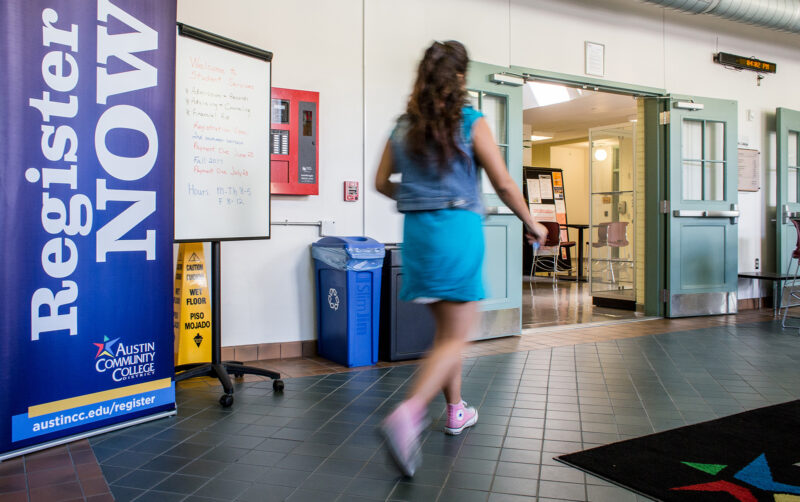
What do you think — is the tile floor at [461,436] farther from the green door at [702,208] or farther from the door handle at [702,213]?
the door handle at [702,213]

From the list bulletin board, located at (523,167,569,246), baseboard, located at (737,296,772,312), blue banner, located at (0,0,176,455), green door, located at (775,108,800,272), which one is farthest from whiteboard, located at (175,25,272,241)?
bulletin board, located at (523,167,569,246)

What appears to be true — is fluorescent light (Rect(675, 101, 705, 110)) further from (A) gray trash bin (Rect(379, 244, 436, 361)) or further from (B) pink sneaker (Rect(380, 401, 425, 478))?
(B) pink sneaker (Rect(380, 401, 425, 478))

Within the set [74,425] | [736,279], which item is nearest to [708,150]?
[736,279]

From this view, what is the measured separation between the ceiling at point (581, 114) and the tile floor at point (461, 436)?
5549 millimetres

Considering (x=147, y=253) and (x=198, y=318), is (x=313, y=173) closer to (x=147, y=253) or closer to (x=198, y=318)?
(x=198, y=318)

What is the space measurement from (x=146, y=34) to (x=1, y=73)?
636 millimetres

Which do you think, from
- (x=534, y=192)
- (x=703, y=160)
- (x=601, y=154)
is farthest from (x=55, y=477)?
(x=534, y=192)

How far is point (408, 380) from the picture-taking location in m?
3.61

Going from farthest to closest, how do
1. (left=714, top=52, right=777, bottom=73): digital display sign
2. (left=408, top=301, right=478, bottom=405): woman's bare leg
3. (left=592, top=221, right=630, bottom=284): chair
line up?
1. (left=592, top=221, right=630, bottom=284): chair
2. (left=714, top=52, right=777, bottom=73): digital display sign
3. (left=408, top=301, right=478, bottom=405): woman's bare leg

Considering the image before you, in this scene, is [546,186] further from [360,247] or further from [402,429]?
[402,429]

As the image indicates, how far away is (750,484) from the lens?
2.07 m

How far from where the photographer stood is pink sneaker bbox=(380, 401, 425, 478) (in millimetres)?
1886

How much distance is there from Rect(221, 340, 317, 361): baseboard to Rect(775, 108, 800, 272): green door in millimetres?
5411

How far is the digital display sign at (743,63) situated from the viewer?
21.8 feet
